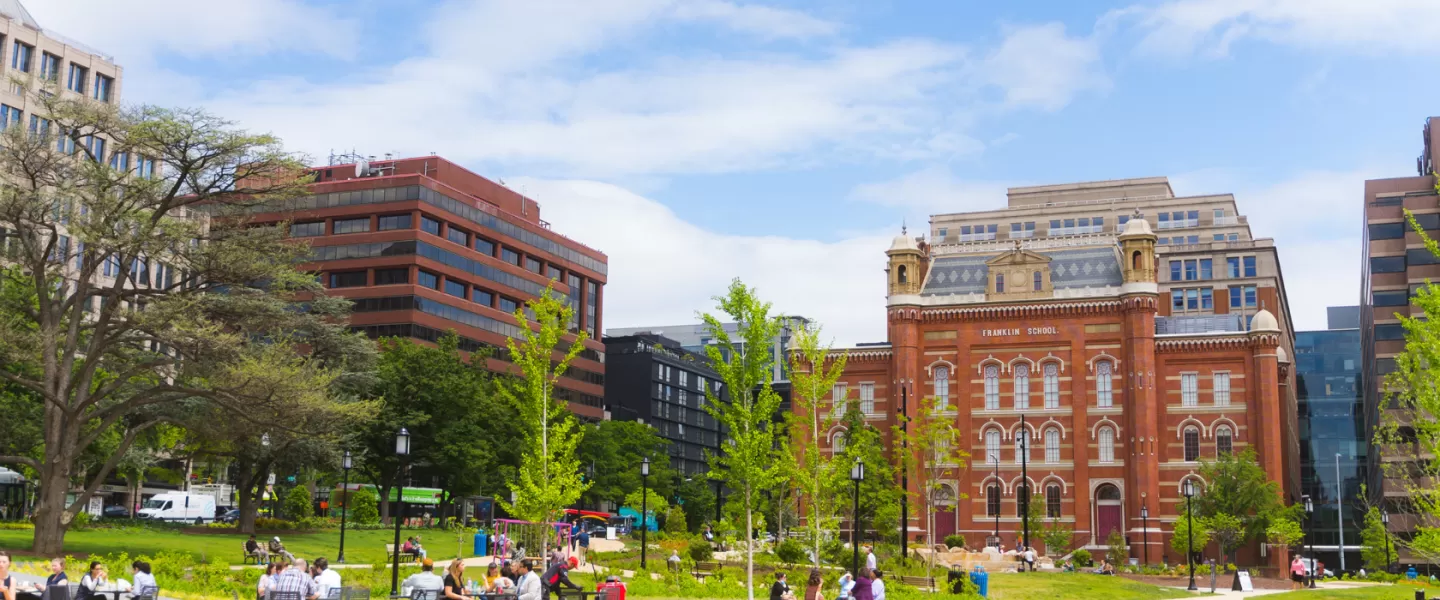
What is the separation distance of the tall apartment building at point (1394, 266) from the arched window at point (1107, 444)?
2796 cm

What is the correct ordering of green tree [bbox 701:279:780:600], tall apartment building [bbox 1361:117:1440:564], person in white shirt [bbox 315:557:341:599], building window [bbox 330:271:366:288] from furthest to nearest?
building window [bbox 330:271:366:288]
tall apartment building [bbox 1361:117:1440:564]
green tree [bbox 701:279:780:600]
person in white shirt [bbox 315:557:341:599]

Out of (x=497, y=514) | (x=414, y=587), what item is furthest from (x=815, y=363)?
(x=497, y=514)

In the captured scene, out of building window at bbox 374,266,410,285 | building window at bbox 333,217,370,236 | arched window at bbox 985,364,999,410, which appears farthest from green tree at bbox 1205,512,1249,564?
building window at bbox 333,217,370,236

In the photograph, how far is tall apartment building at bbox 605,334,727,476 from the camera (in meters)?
164

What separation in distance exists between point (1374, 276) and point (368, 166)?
3366 inches

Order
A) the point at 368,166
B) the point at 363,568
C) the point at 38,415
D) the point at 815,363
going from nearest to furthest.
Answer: the point at 363,568 → the point at 815,363 → the point at 38,415 → the point at 368,166

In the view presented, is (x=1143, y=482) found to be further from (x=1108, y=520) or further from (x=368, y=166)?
(x=368, y=166)

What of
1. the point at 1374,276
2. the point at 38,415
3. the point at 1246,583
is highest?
the point at 1374,276

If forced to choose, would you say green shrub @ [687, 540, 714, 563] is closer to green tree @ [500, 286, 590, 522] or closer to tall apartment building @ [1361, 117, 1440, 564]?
green tree @ [500, 286, 590, 522]

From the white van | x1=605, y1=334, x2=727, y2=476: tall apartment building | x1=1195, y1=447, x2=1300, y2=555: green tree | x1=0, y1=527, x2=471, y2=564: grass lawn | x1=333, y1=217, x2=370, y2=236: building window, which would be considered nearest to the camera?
x1=0, y1=527, x2=471, y2=564: grass lawn

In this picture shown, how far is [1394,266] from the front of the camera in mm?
102250

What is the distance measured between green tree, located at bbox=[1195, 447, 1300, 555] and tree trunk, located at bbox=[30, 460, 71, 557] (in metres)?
57.3

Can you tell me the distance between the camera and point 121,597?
26172 millimetres

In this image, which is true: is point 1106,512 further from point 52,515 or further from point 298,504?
point 52,515
